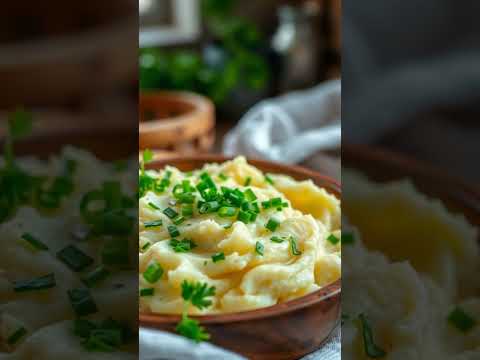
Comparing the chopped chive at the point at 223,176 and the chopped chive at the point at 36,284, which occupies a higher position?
the chopped chive at the point at 223,176

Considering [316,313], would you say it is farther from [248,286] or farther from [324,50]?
[324,50]

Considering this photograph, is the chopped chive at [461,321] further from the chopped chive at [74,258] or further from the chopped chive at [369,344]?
the chopped chive at [74,258]

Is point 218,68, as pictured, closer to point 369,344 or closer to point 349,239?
point 349,239

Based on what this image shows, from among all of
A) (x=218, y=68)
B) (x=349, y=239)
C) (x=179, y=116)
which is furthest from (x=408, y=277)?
(x=218, y=68)

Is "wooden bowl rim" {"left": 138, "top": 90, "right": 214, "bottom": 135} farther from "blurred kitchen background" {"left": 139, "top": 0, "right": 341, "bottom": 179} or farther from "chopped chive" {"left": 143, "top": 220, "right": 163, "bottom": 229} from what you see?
"chopped chive" {"left": 143, "top": 220, "right": 163, "bottom": 229}

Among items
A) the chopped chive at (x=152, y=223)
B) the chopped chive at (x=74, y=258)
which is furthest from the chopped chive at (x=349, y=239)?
the chopped chive at (x=74, y=258)
